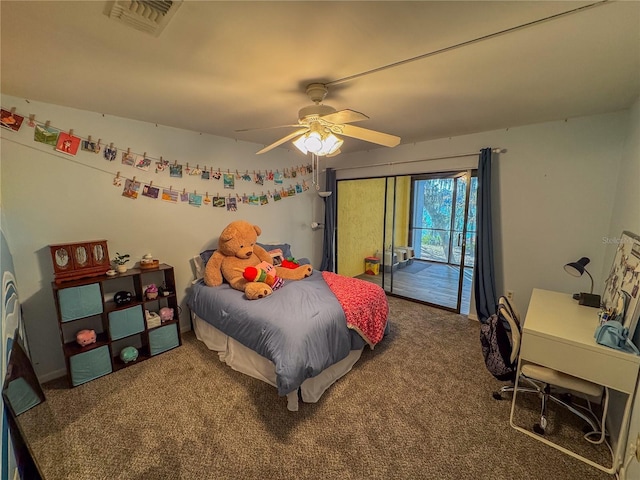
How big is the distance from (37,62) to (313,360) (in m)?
2.49

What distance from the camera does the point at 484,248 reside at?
309 centimetres

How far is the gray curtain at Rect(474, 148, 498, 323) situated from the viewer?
9.85ft

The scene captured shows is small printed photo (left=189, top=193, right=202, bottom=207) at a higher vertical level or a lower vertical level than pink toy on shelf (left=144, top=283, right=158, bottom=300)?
higher

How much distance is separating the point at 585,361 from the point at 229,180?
357 centimetres

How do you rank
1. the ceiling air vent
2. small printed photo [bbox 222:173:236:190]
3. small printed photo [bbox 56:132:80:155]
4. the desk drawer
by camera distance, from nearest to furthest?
the ceiling air vent < the desk drawer < small printed photo [bbox 56:132:80:155] < small printed photo [bbox 222:173:236:190]

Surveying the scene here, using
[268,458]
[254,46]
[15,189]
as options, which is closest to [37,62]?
[15,189]

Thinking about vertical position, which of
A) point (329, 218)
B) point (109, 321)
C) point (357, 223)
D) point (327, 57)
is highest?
point (327, 57)

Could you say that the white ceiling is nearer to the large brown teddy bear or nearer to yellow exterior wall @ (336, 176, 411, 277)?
the large brown teddy bear

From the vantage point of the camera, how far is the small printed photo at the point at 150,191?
2689mm

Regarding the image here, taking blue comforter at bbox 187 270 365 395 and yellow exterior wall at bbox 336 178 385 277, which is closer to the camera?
blue comforter at bbox 187 270 365 395

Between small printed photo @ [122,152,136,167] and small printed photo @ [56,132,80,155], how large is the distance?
0.33 m

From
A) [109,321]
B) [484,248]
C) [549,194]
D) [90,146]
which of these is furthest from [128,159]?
[549,194]

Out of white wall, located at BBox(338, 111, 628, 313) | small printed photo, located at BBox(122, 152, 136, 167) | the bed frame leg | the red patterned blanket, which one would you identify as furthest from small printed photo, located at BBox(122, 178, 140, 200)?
white wall, located at BBox(338, 111, 628, 313)

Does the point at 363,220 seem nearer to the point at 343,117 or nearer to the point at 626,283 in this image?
the point at 343,117
